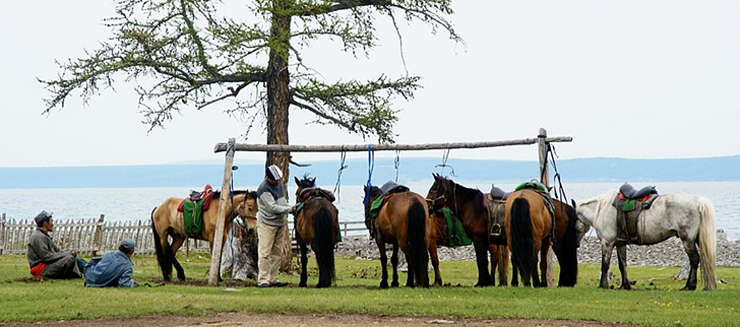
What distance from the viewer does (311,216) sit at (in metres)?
15.3

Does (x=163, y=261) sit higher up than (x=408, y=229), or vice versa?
(x=408, y=229)

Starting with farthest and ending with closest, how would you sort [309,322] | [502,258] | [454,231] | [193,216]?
[193,216] → [454,231] → [502,258] → [309,322]

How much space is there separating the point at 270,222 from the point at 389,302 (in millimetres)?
3798

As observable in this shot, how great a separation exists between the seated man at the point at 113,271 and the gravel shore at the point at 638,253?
59.0ft

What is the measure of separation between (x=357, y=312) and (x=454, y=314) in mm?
1274

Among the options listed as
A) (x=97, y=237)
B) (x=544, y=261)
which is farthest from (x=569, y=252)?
(x=97, y=237)

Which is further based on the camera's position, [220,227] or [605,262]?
[220,227]

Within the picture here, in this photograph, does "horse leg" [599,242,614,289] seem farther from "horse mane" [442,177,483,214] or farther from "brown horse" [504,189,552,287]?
"horse mane" [442,177,483,214]

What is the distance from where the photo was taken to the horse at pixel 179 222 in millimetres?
16703

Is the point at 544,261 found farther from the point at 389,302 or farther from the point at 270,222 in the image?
the point at 270,222

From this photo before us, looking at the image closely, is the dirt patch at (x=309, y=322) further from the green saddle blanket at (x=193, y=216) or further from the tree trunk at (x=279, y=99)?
the tree trunk at (x=279, y=99)

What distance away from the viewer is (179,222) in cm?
1758

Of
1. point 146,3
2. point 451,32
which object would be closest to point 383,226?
point 451,32

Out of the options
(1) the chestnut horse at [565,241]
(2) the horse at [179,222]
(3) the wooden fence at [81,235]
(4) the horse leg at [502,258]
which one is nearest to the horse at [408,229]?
(4) the horse leg at [502,258]
